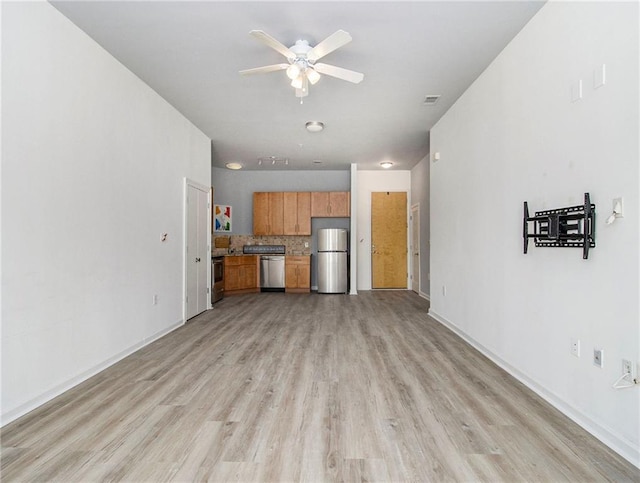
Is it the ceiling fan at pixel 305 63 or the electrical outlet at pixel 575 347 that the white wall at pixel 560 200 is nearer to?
the electrical outlet at pixel 575 347

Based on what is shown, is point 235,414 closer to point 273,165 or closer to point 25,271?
point 25,271

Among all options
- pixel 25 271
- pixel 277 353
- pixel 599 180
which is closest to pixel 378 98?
pixel 599 180

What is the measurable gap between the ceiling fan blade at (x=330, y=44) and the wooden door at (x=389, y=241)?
5569 mm

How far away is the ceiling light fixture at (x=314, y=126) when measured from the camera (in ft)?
16.1

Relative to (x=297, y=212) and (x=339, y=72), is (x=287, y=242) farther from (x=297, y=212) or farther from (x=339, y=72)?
(x=339, y=72)

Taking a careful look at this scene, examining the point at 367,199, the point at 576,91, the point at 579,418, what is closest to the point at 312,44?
the point at 576,91

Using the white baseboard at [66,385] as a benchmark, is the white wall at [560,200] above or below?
above

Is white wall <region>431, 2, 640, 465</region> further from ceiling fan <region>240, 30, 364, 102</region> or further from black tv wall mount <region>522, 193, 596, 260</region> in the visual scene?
ceiling fan <region>240, 30, 364, 102</region>

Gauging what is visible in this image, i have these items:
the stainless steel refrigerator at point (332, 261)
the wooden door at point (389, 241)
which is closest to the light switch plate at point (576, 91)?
the stainless steel refrigerator at point (332, 261)

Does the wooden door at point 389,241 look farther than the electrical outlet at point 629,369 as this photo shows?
Yes

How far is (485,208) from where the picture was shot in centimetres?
343

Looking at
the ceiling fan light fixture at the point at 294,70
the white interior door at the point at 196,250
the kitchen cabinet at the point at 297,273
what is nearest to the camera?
the ceiling fan light fixture at the point at 294,70

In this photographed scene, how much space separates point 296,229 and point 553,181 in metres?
5.98

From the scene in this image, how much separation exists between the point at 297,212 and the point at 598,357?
6492 mm
